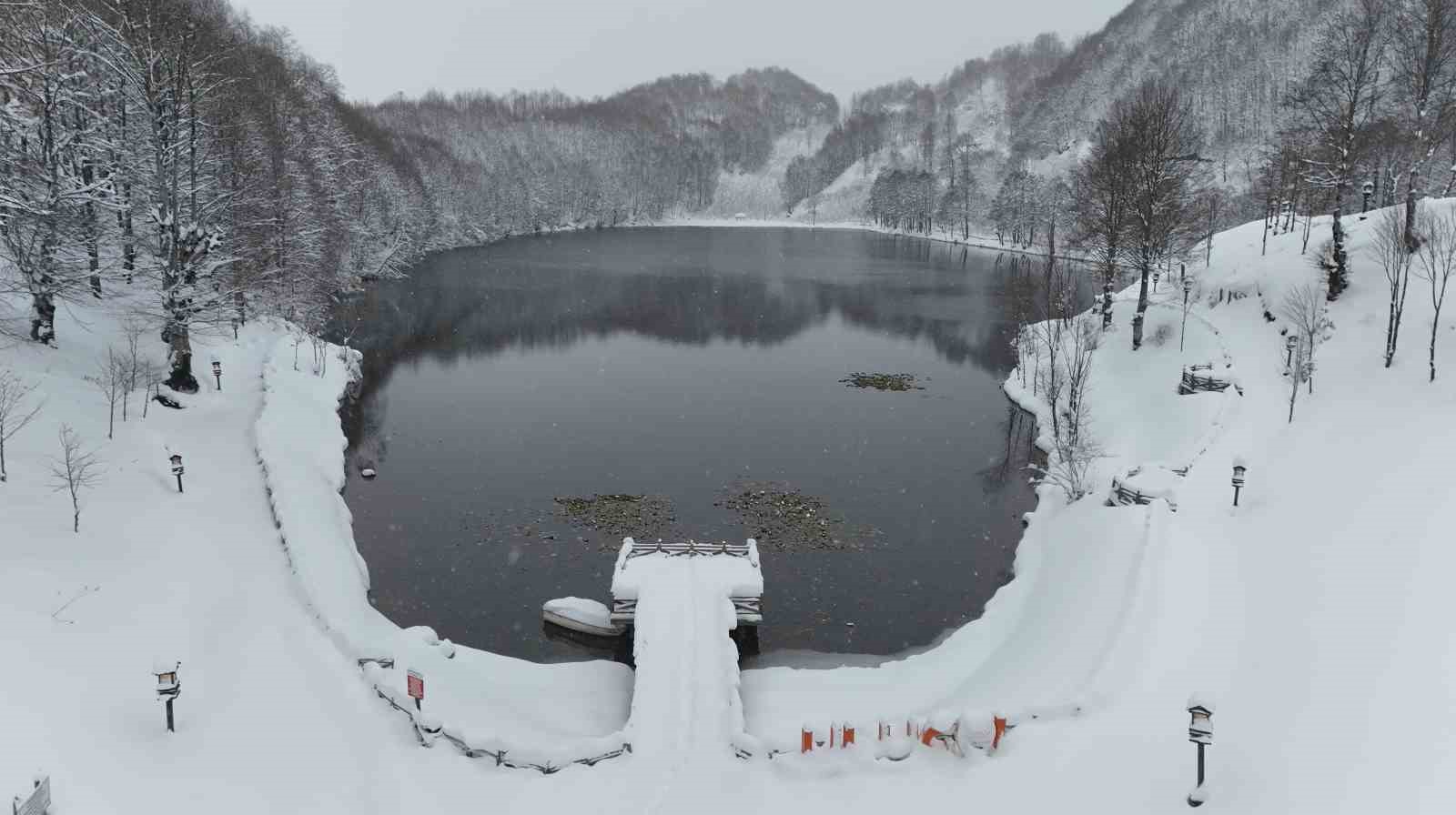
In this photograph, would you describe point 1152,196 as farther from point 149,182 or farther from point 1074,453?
point 149,182

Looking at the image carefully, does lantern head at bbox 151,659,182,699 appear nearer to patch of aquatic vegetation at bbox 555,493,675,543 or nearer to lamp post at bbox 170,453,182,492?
lamp post at bbox 170,453,182,492

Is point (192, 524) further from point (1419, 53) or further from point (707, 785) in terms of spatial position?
point (1419, 53)

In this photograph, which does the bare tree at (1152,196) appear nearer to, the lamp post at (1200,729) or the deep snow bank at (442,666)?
the lamp post at (1200,729)

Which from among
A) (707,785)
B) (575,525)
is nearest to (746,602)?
(707,785)

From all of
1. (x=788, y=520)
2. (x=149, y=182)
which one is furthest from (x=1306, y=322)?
(x=149, y=182)

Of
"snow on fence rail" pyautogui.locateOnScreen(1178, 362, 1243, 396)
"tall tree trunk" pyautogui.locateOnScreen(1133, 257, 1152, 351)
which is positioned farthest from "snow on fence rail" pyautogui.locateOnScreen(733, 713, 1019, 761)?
"tall tree trunk" pyautogui.locateOnScreen(1133, 257, 1152, 351)

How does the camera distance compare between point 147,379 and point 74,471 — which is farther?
point 147,379

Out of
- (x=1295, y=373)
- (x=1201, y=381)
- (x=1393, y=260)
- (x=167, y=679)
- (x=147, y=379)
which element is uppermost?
(x=1393, y=260)
